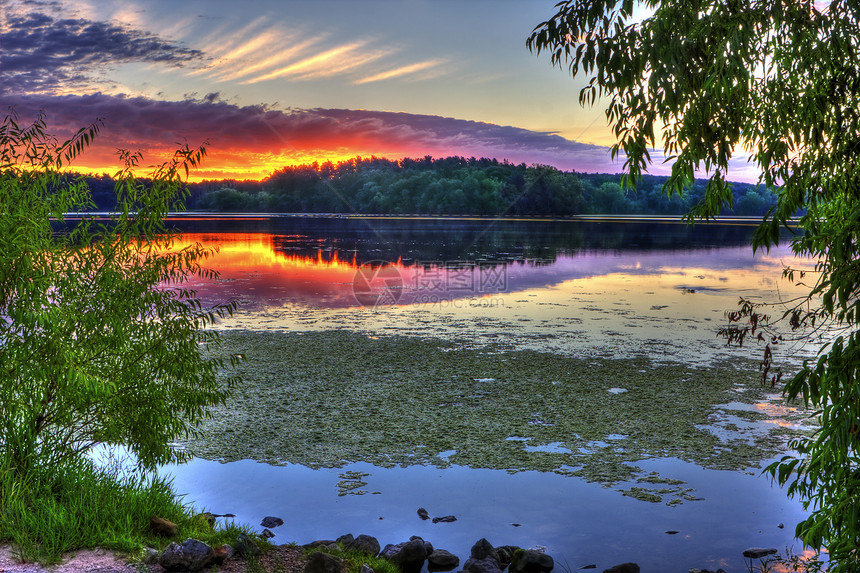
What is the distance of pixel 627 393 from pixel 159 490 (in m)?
6.44

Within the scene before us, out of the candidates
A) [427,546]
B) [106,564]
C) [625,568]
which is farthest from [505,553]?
[106,564]

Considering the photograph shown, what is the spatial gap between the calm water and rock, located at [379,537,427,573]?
1.28 feet

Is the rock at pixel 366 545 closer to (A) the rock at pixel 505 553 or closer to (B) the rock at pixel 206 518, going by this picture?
(A) the rock at pixel 505 553

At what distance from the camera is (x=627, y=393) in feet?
32.7

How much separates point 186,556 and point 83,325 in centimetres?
221

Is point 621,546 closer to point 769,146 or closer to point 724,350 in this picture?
point 769,146

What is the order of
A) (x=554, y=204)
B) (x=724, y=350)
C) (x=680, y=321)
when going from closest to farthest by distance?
1. (x=724, y=350)
2. (x=680, y=321)
3. (x=554, y=204)

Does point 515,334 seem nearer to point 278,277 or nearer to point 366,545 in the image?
point 366,545

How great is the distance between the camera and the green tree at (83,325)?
5.51m

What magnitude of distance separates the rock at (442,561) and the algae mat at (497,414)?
1846 mm

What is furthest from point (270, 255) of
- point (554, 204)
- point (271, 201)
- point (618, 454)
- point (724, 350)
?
point (271, 201)

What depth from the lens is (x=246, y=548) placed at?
5.39 metres

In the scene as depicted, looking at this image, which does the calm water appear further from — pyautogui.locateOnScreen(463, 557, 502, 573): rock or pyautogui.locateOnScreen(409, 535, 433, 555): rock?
pyautogui.locateOnScreen(463, 557, 502, 573): rock

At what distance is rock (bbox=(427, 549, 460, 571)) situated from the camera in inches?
221
